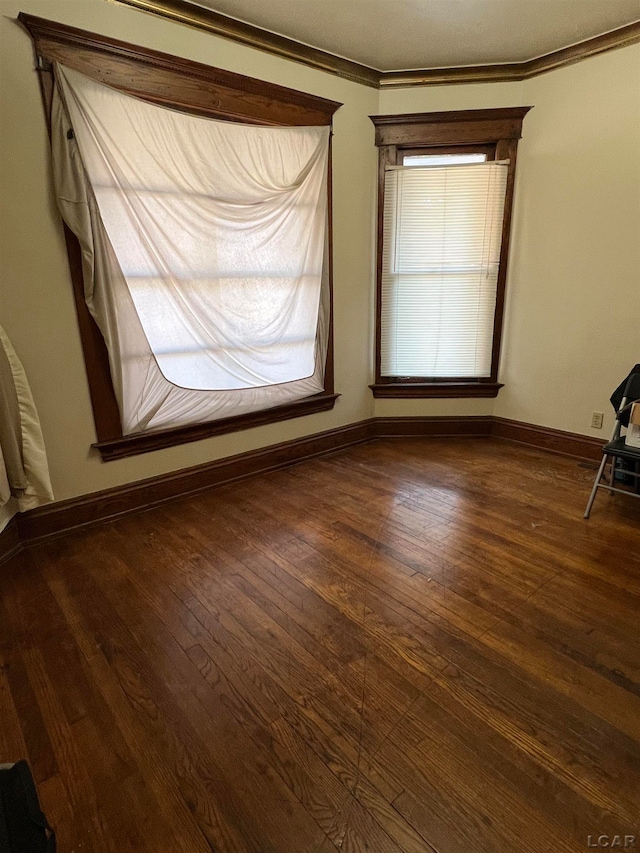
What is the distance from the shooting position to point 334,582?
2012mm

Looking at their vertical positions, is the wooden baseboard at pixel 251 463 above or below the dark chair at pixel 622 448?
below

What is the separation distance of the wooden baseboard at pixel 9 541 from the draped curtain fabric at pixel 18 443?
0.37 feet

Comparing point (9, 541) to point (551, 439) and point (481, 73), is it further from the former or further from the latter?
point (481, 73)

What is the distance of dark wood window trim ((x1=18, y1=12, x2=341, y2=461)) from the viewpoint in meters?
2.04

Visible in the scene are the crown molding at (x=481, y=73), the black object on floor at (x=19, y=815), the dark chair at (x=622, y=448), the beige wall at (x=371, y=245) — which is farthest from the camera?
the crown molding at (x=481, y=73)

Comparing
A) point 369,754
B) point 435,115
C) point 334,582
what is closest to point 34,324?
point 334,582

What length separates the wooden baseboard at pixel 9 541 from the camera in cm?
218

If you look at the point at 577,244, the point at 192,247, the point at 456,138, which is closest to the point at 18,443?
the point at 192,247

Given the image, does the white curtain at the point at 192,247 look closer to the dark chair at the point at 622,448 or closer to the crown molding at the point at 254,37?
the crown molding at the point at 254,37

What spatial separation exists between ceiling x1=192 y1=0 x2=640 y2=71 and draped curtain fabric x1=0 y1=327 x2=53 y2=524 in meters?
2.10

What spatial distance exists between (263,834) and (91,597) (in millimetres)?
1213

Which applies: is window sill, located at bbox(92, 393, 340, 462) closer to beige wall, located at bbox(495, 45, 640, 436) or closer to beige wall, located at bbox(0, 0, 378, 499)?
beige wall, located at bbox(0, 0, 378, 499)

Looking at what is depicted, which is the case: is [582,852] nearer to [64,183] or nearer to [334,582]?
[334,582]

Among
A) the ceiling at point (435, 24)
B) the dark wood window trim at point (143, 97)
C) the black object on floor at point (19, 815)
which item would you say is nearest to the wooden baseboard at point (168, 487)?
the dark wood window trim at point (143, 97)
